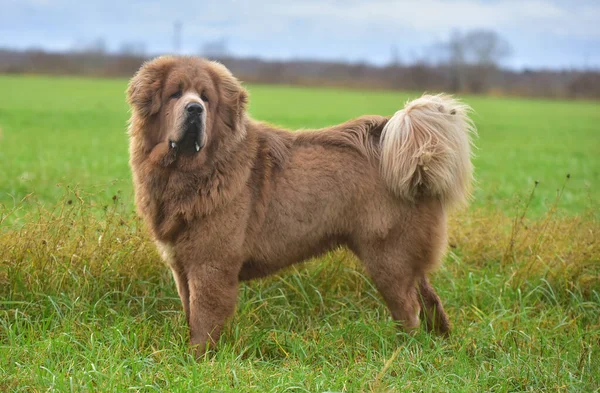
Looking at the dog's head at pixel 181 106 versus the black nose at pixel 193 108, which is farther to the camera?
the dog's head at pixel 181 106

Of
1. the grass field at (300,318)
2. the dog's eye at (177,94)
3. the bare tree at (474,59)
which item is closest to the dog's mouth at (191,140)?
the dog's eye at (177,94)

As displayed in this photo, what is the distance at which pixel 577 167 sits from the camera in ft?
55.6

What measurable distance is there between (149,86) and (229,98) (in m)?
0.54

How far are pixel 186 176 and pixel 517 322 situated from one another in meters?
2.86

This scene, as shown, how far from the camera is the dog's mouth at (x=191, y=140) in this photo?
4102 mm

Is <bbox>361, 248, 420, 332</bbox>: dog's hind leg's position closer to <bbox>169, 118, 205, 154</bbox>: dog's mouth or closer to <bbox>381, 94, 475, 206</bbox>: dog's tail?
<bbox>381, 94, 475, 206</bbox>: dog's tail

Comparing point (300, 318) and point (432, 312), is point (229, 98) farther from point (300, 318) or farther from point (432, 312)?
point (432, 312)

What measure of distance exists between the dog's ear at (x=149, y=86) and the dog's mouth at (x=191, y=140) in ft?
0.93

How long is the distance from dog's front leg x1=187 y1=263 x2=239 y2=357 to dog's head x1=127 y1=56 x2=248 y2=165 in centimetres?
77

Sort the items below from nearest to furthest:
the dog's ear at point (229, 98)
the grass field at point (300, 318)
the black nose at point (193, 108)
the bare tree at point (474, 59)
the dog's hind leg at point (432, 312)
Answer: the grass field at point (300, 318) < the black nose at point (193, 108) < the dog's ear at point (229, 98) < the dog's hind leg at point (432, 312) < the bare tree at point (474, 59)

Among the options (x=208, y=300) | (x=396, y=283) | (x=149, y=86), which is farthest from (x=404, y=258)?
(x=149, y=86)

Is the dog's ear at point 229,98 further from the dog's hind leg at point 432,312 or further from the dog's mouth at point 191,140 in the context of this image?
the dog's hind leg at point 432,312

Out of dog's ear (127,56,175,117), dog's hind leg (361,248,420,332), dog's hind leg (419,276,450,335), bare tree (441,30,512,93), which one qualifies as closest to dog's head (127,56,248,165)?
dog's ear (127,56,175,117)

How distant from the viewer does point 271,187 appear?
14.8ft
